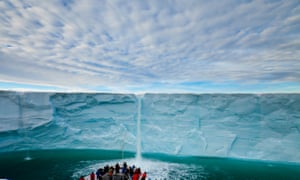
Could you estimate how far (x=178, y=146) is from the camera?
47.9ft

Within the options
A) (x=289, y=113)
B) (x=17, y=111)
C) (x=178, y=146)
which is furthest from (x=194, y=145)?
(x=17, y=111)

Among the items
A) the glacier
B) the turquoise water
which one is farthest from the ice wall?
the turquoise water

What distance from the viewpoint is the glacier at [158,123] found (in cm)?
1342

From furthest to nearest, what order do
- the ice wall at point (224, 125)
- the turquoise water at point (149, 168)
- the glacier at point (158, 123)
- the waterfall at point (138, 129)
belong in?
the waterfall at point (138, 129)
the glacier at point (158, 123)
the ice wall at point (224, 125)
the turquoise water at point (149, 168)

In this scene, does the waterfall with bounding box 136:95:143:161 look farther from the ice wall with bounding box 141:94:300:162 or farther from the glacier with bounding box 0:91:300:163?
the ice wall with bounding box 141:94:300:162

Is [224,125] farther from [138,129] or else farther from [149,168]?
[149,168]

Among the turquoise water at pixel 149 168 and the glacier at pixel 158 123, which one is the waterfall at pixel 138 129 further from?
the turquoise water at pixel 149 168

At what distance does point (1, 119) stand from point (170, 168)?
40.3 feet

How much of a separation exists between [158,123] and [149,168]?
16.6ft

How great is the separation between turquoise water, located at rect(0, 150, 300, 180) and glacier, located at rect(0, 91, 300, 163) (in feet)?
3.91

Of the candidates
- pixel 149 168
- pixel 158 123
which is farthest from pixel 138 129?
pixel 149 168

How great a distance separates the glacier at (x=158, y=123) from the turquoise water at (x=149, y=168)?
3.91ft

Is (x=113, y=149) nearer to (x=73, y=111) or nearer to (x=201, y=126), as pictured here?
(x=73, y=111)

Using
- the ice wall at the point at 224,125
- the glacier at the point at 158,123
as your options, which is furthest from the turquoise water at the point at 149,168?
the glacier at the point at 158,123
